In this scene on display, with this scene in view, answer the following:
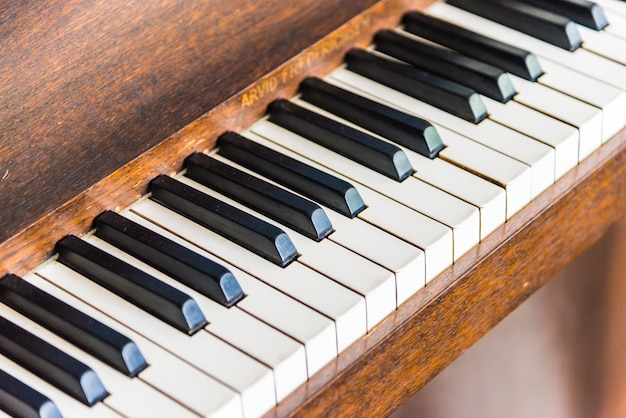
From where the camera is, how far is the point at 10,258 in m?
1.36

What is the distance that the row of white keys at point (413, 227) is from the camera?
55.0 inches

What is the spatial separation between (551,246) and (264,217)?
438 mm

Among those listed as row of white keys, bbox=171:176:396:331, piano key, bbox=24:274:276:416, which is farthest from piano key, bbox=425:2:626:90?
piano key, bbox=24:274:276:416

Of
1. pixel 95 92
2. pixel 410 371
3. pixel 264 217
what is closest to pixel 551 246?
pixel 410 371

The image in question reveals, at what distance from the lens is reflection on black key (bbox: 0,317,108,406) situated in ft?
3.96

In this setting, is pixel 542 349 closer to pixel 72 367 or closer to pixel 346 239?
pixel 346 239

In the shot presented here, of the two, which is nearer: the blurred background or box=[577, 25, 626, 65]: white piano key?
box=[577, 25, 626, 65]: white piano key

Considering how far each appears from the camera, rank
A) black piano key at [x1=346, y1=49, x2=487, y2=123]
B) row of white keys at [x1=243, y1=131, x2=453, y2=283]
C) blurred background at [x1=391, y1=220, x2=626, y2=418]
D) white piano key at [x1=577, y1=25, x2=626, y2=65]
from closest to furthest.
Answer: row of white keys at [x1=243, y1=131, x2=453, y2=283] < black piano key at [x1=346, y1=49, x2=487, y2=123] < white piano key at [x1=577, y1=25, x2=626, y2=65] < blurred background at [x1=391, y1=220, x2=626, y2=418]

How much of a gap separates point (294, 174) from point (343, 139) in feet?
0.36

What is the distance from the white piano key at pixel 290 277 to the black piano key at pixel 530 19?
652mm

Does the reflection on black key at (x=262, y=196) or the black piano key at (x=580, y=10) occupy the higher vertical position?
the reflection on black key at (x=262, y=196)

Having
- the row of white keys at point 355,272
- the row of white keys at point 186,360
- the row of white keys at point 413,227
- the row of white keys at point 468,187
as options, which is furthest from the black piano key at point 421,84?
the row of white keys at point 186,360

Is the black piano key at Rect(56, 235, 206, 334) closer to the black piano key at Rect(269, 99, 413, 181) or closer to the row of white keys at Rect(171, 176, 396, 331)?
the row of white keys at Rect(171, 176, 396, 331)

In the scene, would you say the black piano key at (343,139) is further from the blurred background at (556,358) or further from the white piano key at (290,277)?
the blurred background at (556,358)
